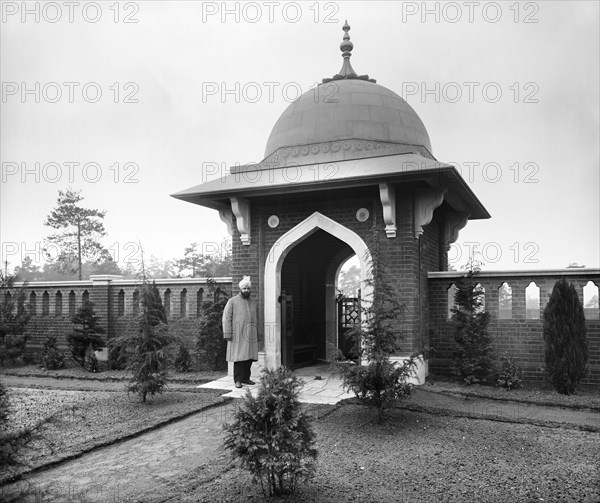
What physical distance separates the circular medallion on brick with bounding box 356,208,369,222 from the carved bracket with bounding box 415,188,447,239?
0.86 metres

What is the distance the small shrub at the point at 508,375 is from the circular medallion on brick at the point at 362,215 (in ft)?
11.0

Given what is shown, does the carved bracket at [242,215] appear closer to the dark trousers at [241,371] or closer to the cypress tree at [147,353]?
the dark trousers at [241,371]

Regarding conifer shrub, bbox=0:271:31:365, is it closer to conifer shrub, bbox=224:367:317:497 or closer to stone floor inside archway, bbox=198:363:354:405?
stone floor inside archway, bbox=198:363:354:405

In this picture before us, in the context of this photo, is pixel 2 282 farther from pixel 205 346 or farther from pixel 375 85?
pixel 375 85

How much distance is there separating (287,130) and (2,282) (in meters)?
8.16

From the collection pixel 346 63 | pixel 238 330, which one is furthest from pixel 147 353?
pixel 346 63

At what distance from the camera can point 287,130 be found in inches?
405

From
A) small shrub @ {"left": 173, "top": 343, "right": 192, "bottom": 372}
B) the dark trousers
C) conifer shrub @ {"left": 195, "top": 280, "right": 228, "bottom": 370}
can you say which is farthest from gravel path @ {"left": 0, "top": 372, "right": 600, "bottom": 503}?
small shrub @ {"left": 173, "top": 343, "right": 192, "bottom": 372}

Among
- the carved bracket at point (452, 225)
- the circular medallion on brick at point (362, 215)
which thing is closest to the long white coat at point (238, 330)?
the circular medallion on brick at point (362, 215)

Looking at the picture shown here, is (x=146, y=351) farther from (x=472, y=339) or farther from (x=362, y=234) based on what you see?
(x=472, y=339)

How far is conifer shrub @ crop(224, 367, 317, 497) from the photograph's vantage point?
386 cm

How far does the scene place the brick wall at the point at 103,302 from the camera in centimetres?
1148

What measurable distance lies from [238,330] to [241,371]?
2.34 feet

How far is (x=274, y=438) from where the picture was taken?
3.92m
